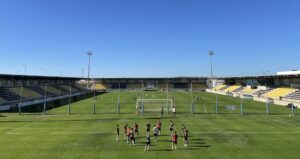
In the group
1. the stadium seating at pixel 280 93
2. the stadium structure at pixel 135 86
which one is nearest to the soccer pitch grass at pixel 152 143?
the stadium structure at pixel 135 86

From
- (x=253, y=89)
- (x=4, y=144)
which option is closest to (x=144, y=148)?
(x=4, y=144)

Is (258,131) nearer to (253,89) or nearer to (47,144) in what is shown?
(47,144)

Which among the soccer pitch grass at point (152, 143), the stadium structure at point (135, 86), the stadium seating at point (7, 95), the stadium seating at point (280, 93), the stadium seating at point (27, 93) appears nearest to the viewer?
the soccer pitch grass at point (152, 143)

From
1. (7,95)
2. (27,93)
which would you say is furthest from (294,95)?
(27,93)

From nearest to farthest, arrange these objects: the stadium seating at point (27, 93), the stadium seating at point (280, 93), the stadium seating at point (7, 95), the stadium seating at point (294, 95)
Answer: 1. the stadium seating at point (7, 95)
2. the stadium seating at point (294, 95)
3. the stadium seating at point (280, 93)
4. the stadium seating at point (27, 93)

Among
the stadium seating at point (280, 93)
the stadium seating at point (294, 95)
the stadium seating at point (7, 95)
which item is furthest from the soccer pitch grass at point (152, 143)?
the stadium seating at point (280, 93)

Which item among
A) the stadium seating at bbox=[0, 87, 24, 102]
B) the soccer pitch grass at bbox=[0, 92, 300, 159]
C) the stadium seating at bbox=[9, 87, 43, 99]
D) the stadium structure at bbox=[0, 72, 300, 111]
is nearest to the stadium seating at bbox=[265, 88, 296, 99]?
the stadium structure at bbox=[0, 72, 300, 111]

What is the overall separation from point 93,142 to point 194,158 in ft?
35.0

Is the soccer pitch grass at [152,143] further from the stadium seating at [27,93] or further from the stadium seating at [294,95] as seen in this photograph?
the stadium seating at [27,93]

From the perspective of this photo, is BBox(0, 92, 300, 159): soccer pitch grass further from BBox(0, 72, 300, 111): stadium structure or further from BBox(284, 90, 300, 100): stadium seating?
BBox(284, 90, 300, 100): stadium seating

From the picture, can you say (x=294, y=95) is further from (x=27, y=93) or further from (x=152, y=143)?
(x=27, y=93)

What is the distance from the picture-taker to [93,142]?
25.1 meters

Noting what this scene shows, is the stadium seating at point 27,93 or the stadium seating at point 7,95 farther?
the stadium seating at point 27,93

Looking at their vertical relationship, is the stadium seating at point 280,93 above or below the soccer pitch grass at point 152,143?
above
